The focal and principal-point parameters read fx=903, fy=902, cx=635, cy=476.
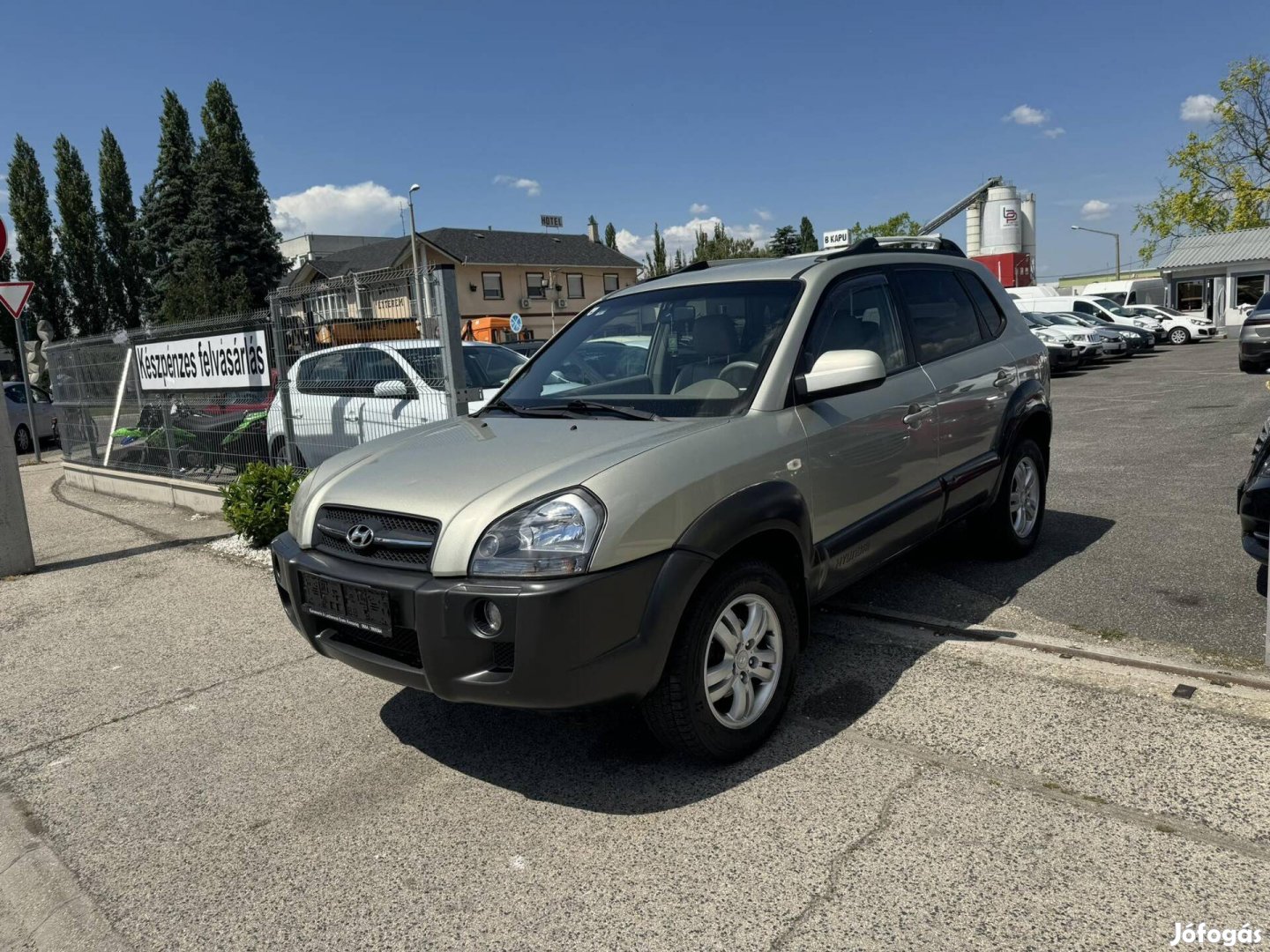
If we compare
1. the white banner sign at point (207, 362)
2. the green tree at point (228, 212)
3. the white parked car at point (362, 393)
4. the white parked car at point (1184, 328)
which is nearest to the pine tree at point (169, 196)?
the green tree at point (228, 212)

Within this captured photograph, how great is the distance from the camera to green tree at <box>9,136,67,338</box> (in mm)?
44062

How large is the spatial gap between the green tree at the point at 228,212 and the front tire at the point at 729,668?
133ft

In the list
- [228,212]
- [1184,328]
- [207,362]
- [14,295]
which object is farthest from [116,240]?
[1184,328]

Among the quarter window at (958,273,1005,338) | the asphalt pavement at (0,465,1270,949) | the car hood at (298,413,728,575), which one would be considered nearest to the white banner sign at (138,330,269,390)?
the asphalt pavement at (0,465,1270,949)

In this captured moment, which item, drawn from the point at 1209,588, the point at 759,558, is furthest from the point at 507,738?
the point at 1209,588

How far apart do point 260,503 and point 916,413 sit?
18.1ft

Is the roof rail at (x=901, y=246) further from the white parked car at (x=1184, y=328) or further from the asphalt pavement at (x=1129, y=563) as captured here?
the white parked car at (x=1184, y=328)

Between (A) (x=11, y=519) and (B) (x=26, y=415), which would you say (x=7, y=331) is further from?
(A) (x=11, y=519)

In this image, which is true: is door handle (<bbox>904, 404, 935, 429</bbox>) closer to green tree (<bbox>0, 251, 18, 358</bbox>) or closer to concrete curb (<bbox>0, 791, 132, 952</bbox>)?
concrete curb (<bbox>0, 791, 132, 952</bbox>)

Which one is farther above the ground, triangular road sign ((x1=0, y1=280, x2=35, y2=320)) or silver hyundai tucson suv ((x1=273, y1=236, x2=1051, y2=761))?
triangular road sign ((x1=0, y1=280, x2=35, y2=320))

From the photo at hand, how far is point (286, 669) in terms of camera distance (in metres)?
4.82

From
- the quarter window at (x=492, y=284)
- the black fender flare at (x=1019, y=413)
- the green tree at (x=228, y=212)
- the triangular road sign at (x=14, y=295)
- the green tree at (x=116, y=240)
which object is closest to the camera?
the black fender flare at (x=1019, y=413)

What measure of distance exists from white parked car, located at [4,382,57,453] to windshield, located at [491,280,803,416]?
19138 mm

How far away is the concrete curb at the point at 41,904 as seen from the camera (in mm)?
2691
